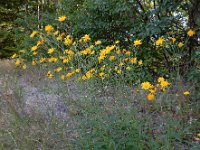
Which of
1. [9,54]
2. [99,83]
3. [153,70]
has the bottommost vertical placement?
[9,54]

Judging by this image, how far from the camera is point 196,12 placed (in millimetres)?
4152

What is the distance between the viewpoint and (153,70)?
4.61 m

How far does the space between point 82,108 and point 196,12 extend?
7.28 feet

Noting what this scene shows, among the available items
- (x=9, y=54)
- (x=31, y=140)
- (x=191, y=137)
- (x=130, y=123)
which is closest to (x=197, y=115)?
(x=191, y=137)

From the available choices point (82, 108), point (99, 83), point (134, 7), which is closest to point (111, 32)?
point (134, 7)

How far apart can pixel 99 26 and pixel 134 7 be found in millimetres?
987

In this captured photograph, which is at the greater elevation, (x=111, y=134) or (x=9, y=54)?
(x=111, y=134)

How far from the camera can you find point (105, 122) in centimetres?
241

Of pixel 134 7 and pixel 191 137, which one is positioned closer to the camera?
pixel 191 137

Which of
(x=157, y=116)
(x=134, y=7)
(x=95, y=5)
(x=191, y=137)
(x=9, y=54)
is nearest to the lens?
(x=191, y=137)

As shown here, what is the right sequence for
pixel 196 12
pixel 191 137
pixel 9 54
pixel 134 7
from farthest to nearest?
pixel 9 54 → pixel 134 7 → pixel 196 12 → pixel 191 137

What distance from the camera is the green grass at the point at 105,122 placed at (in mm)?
2318

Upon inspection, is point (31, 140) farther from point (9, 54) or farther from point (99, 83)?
point (9, 54)

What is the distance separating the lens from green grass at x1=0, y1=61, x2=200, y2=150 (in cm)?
232
